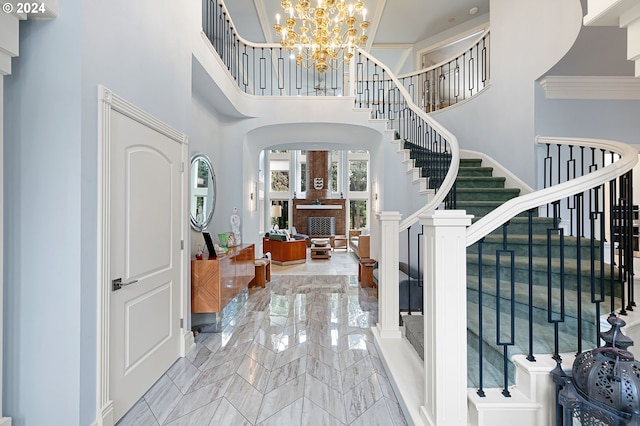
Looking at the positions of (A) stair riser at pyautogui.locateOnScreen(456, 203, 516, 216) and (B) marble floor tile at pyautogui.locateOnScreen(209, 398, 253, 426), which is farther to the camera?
(A) stair riser at pyautogui.locateOnScreen(456, 203, 516, 216)

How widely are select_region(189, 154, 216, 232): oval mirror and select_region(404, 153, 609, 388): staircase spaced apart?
2734 millimetres

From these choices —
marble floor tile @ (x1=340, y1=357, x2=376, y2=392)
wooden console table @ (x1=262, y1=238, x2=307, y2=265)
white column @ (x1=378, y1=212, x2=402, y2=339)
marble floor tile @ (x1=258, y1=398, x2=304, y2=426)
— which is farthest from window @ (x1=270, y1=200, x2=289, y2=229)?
marble floor tile @ (x1=258, y1=398, x2=304, y2=426)

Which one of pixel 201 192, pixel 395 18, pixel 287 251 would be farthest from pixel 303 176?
pixel 201 192

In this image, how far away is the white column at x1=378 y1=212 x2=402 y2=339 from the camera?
9.11ft

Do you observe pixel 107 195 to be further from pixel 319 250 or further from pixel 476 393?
pixel 319 250

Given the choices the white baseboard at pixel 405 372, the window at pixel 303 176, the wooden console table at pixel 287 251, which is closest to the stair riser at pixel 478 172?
the white baseboard at pixel 405 372

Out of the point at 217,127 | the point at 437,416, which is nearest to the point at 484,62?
the point at 217,127

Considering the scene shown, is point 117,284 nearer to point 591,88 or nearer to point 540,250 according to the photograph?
point 540,250

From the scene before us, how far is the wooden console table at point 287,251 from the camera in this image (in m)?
8.10

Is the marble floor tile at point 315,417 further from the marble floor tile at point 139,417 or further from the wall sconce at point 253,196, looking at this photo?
the wall sconce at point 253,196

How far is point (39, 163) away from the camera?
1.61 m

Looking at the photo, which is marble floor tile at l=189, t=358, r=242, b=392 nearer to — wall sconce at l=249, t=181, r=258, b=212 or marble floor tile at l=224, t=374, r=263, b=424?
marble floor tile at l=224, t=374, r=263, b=424

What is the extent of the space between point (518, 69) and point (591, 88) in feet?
2.74

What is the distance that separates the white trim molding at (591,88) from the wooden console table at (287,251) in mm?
6115
